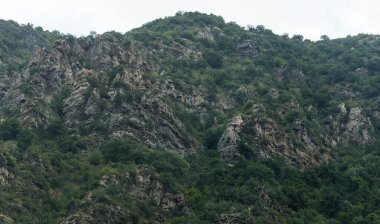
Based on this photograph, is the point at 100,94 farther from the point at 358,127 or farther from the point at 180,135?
the point at 358,127

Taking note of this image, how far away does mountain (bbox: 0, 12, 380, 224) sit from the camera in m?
76.3

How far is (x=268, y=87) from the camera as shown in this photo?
117250 millimetres

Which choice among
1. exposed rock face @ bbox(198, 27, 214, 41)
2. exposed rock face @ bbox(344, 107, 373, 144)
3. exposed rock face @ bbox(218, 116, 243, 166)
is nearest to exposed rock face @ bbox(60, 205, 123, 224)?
exposed rock face @ bbox(218, 116, 243, 166)

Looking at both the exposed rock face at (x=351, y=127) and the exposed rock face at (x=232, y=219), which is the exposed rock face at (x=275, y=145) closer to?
the exposed rock face at (x=351, y=127)

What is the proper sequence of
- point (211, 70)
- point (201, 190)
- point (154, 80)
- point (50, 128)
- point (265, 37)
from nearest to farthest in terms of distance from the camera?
point (201, 190) → point (50, 128) → point (154, 80) → point (211, 70) → point (265, 37)

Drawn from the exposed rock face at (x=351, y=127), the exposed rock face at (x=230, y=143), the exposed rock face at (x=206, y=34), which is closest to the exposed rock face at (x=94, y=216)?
the exposed rock face at (x=230, y=143)

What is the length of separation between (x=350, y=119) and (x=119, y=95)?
38556 mm

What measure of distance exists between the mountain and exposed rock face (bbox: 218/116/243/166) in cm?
20

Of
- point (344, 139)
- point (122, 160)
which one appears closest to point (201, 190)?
point (122, 160)

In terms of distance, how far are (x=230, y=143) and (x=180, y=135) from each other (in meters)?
7.86

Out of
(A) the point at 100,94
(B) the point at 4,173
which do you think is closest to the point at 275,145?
(A) the point at 100,94

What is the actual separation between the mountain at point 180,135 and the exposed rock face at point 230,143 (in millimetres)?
201

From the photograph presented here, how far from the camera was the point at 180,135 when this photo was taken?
95000mm

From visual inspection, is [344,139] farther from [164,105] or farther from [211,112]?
[164,105]
